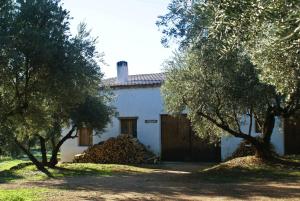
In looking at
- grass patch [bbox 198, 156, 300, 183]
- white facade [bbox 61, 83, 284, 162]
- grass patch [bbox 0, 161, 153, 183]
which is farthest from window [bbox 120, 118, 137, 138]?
grass patch [bbox 198, 156, 300, 183]

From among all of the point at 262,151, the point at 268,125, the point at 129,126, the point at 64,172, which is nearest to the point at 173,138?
the point at 129,126

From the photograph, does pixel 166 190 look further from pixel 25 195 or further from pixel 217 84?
pixel 217 84

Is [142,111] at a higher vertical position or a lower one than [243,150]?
higher

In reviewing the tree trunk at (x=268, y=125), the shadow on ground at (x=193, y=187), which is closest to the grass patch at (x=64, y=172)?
the shadow on ground at (x=193, y=187)

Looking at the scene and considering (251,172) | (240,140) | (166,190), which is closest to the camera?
(166,190)

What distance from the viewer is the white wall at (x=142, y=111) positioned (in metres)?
27.9

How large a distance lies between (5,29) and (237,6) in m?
6.65

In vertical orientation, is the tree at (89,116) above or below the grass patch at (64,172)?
above

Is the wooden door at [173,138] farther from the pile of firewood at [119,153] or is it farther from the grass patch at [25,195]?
the grass patch at [25,195]

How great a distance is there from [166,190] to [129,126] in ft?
50.7

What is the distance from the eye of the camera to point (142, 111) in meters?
28.4

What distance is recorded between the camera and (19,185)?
16.2 m

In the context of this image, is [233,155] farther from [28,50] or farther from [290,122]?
[28,50]

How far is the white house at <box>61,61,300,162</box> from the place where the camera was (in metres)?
26.7
